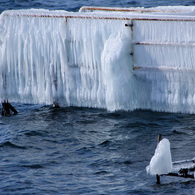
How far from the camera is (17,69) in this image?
43.6 feet

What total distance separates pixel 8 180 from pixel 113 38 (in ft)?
14.7

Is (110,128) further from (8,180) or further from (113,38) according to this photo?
(8,180)

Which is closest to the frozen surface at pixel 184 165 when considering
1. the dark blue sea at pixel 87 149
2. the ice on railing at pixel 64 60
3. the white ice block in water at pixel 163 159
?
the white ice block in water at pixel 163 159

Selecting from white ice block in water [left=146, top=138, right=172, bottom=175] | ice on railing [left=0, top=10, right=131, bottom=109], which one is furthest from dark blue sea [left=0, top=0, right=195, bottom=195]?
ice on railing [left=0, top=10, right=131, bottom=109]

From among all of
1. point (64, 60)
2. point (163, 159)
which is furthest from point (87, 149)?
point (163, 159)

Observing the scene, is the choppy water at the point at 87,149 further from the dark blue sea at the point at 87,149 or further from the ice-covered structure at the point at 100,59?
the ice-covered structure at the point at 100,59

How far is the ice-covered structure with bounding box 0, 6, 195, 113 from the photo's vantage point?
11.9m

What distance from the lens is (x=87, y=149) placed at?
1128 cm

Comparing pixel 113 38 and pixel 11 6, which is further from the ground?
pixel 11 6

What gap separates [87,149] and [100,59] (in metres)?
2.50

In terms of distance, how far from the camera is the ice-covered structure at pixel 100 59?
11909 millimetres

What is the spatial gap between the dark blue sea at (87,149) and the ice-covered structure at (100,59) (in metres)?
0.55

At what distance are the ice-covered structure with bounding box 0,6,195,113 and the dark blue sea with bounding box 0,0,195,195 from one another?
1.80ft

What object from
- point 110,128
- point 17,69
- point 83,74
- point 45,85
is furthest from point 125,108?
point 17,69
